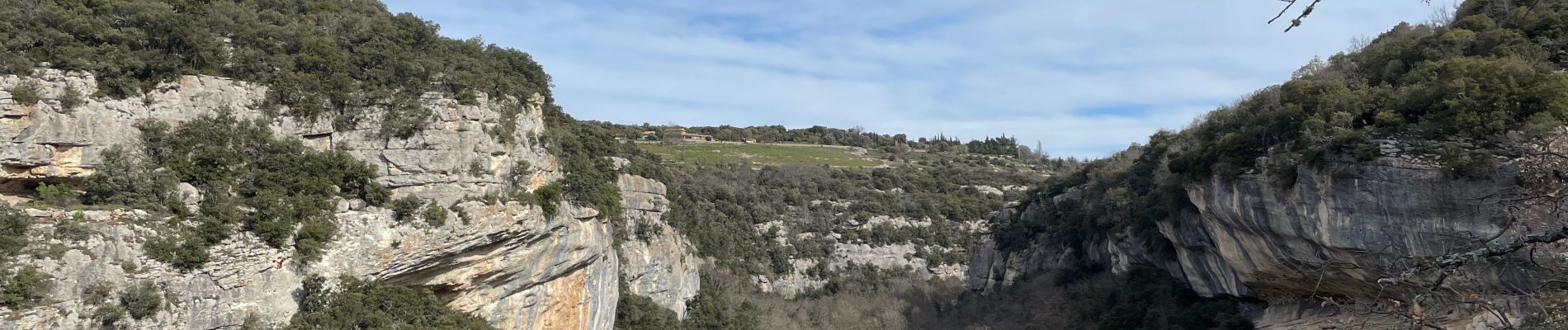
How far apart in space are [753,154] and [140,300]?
214ft

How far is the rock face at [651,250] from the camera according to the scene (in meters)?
37.6

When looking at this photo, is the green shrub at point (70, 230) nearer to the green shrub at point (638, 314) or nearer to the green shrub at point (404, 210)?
the green shrub at point (404, 210)

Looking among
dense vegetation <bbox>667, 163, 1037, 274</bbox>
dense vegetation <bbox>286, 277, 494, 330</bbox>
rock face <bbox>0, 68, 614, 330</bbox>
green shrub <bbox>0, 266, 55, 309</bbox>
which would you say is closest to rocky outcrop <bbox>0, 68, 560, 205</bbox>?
rock face <bbox>0, 68, 614, 330</bbox>

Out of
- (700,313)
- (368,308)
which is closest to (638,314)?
(700,313)

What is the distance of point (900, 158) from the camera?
294 ft

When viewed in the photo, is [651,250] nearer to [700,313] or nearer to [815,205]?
[700,313]

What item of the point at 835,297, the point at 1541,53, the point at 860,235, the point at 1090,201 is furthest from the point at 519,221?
the point at 860,235

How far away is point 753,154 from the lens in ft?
260

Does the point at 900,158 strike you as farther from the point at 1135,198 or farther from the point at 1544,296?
the point at 1544,296

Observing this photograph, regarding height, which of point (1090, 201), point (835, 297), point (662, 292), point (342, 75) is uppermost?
point (342, 75)

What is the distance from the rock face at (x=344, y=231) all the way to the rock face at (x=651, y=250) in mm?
11123

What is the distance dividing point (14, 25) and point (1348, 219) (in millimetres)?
28824

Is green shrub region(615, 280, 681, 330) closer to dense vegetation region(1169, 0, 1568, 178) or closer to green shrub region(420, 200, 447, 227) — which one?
green shrub region(420, 200, 447, 227)

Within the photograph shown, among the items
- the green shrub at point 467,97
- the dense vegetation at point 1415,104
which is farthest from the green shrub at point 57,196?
the dense vegetation at point 1415,104
